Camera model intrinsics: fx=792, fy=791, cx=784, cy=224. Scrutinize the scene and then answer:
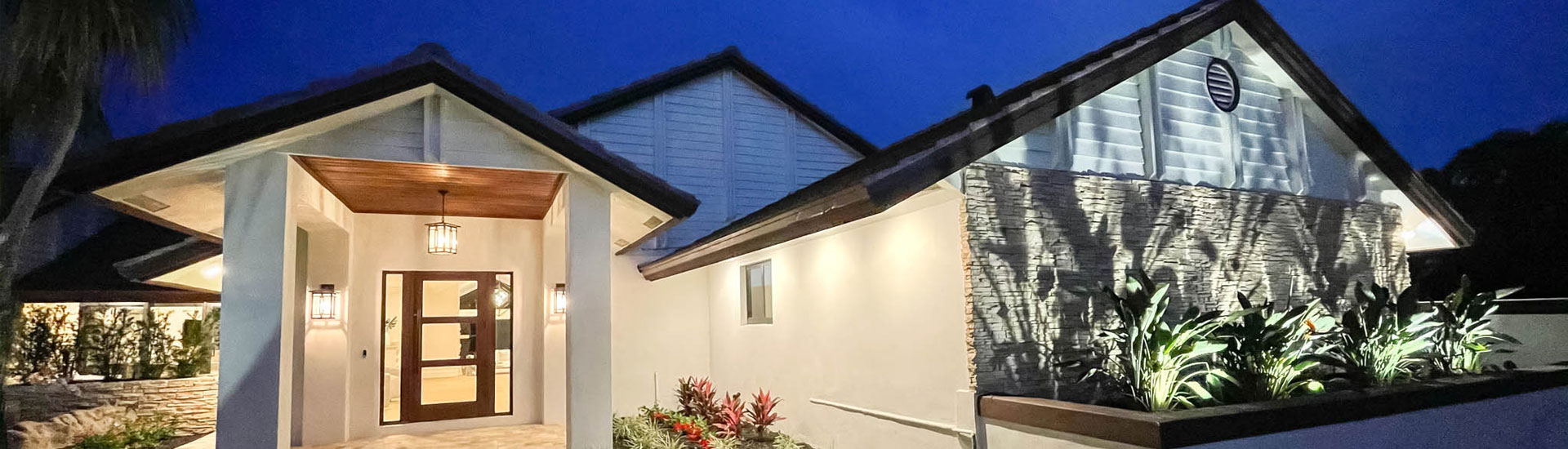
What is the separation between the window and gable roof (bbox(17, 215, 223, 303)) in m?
6.79

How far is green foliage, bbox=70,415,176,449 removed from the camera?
8.91 metres

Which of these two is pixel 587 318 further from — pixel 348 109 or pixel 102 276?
pixel 102 276

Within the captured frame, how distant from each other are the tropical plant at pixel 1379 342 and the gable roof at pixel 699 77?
10.1 meters

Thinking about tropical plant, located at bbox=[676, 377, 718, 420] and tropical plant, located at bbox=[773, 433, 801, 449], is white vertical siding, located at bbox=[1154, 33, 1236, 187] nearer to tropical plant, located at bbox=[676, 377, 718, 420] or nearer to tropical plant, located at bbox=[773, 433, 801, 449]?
tropical plant, located at bbox=[773, 433, 801, 449]

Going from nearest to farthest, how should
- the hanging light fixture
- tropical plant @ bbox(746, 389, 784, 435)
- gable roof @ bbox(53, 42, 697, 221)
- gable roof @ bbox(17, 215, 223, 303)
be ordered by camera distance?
gable roof @ bbox(53, 42, 697, 221) < the hanging light fixture < tropical plant @ bbox(746, 389, 784, 435) < gable roof @ bbox(17, 215, 223, 303)

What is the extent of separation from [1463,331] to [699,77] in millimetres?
11229

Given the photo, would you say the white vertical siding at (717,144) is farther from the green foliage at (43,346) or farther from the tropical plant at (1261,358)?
the tropical plant at (1261,358)

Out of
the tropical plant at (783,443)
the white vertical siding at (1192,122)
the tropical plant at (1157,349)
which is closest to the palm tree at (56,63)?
the tropical plant at (783,443)

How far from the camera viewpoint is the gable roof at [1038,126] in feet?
17.2

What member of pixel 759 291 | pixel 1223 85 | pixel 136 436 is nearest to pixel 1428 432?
pixel 1223 85

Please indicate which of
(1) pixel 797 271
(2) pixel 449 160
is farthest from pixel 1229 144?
(2) pixel 449 160

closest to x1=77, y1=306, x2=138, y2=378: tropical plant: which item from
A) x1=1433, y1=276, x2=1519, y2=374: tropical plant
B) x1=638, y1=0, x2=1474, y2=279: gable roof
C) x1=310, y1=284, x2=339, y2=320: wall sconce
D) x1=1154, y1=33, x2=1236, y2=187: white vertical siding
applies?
x1=310, y1=284, x2=339, y2=320: wall sconce

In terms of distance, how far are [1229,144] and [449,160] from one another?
6622 millimetres

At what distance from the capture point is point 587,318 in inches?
229
